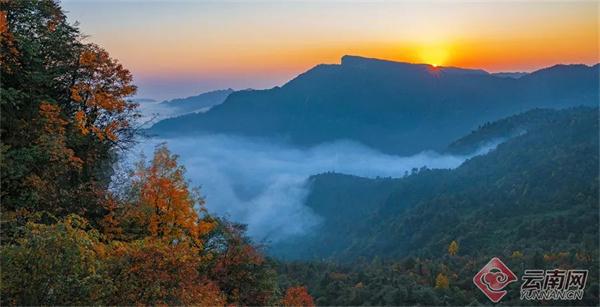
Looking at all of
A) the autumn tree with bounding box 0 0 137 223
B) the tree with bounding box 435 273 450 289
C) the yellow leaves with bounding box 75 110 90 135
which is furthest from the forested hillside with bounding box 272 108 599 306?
the yellow leaves with bounding box 75 110 90 135

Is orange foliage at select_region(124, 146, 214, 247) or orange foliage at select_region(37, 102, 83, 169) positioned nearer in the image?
orange foliage at select_region(37, 102, 83, 169)

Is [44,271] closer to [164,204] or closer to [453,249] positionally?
[164,204]

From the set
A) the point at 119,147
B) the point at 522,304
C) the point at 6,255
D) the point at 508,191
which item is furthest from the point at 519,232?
the point at 6,255

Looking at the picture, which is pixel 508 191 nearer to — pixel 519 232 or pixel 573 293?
pixel 519 232

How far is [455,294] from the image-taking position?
67.2m

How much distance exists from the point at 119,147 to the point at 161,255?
14.6 meters

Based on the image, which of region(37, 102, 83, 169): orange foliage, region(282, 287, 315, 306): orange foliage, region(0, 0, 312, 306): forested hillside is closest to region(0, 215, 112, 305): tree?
region(0, 0, 312, 306): forested hillside

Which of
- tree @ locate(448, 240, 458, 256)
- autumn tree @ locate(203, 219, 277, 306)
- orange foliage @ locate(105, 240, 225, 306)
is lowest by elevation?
tree @ locate(448, 240, 458, 256)

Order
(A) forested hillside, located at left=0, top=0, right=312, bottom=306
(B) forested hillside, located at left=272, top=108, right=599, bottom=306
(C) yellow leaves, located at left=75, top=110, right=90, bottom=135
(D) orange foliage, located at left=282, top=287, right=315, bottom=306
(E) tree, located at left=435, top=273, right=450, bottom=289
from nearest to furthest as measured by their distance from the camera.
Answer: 1. (A) forested hillside, located at left=0, top=0, right=312, bottom=306
2. (C) yellow leaves, located at left=75, top=110, right=90, bottom=135
3. (D) orange foliage, located at left=282, top=287, right=315, bottom=306
4. (B) forested hillside, located at left=272, top=108, right=599, bottom=306
5. (E) tree, located at left=435, top=273, right=450, bottom=289

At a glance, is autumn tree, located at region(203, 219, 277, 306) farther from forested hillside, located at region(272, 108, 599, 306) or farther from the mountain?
the mountain

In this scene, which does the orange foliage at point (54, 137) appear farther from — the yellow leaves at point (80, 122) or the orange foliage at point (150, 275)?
the orange foliage at point (150, 275)

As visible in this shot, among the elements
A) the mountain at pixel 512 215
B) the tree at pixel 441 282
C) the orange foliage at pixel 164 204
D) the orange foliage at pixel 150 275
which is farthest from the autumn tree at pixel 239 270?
the mountain at pixel 512 215

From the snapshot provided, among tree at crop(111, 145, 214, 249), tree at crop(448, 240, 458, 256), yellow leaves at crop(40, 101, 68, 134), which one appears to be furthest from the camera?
tree at crop(448, 240, 458, 256)

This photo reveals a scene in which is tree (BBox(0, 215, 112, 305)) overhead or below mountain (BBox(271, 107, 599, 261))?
overhead
